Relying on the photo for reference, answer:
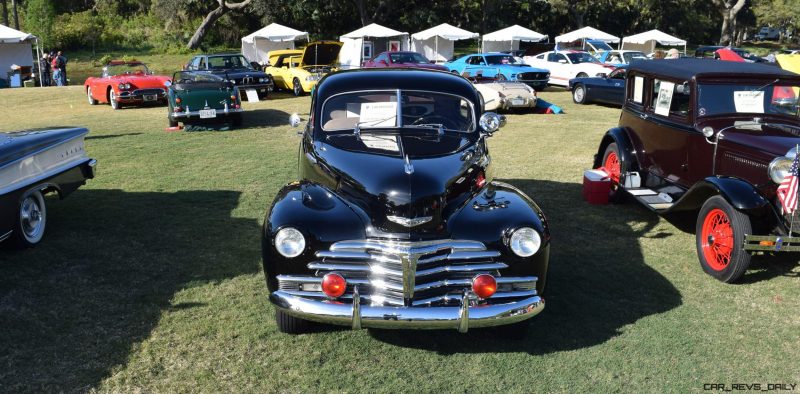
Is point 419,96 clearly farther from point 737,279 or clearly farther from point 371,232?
point 737,279

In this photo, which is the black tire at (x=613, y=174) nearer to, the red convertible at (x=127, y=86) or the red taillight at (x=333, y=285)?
the red taillight at (x=333, y=285)

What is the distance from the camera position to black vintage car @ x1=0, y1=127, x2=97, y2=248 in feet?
18.5

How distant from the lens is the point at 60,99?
2073 centimetres

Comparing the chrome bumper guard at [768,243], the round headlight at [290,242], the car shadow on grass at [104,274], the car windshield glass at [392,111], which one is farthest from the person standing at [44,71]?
the chrome bumper guard at [768,243]

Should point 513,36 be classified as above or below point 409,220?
above

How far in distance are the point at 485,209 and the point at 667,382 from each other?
1557 millimetres

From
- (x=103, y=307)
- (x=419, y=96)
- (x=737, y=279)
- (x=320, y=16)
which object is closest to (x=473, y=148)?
(x=419, y=96)

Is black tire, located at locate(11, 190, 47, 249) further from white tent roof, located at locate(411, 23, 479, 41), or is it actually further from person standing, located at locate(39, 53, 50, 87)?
white tent roof, located at locate(411, 23, 479, 41)

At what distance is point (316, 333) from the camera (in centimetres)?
450

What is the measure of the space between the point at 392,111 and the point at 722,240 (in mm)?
3057

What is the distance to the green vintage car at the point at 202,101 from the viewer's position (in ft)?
44.7

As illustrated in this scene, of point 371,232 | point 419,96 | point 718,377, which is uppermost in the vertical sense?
point 419,96

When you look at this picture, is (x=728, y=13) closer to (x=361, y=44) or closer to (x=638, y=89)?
(x=361, y=44)

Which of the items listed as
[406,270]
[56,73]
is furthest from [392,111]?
[56,73]
